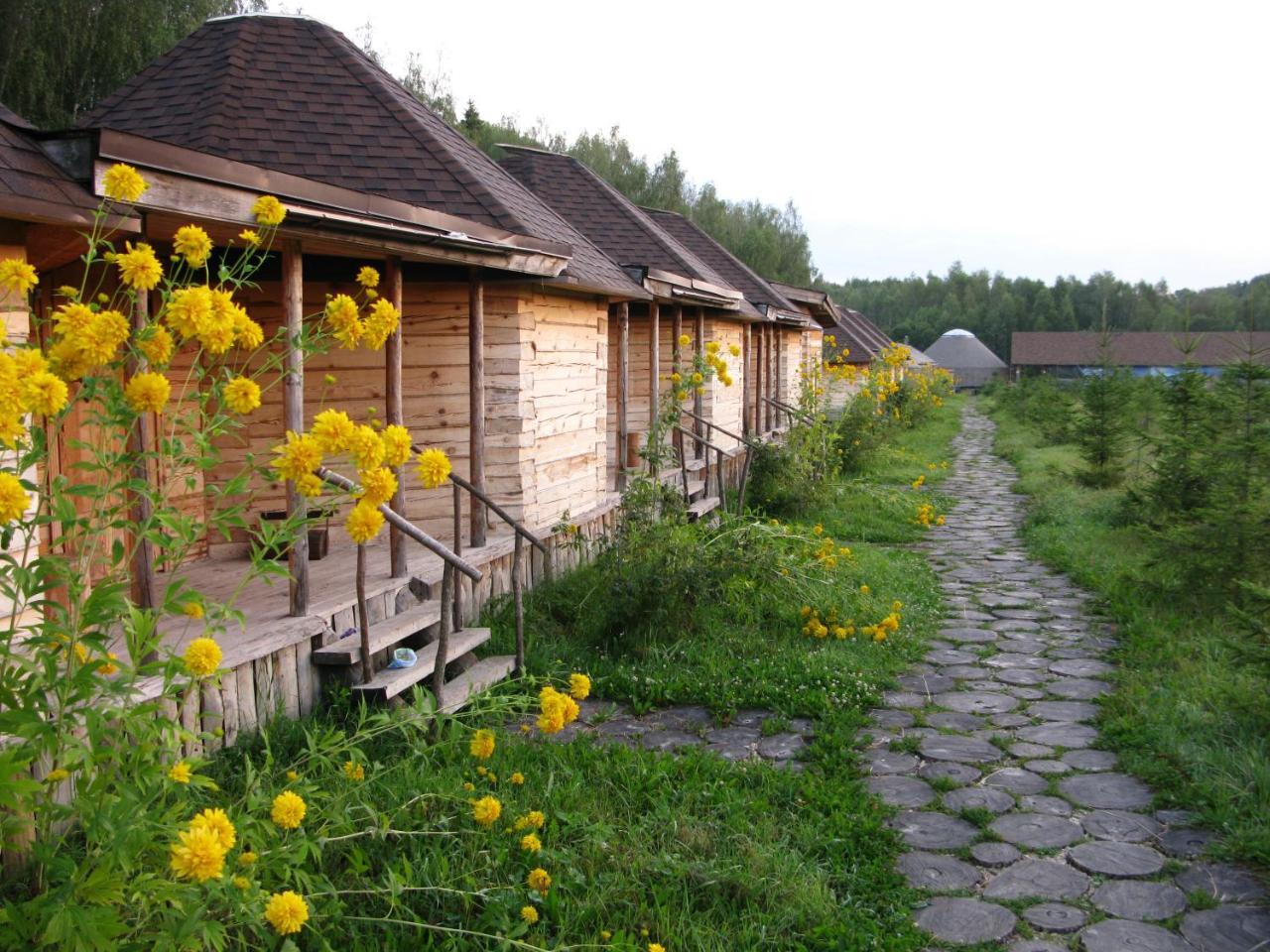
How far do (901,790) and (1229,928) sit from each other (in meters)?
1.47

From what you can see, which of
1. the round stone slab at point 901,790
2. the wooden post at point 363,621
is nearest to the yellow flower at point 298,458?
the wooden post at point 363,621

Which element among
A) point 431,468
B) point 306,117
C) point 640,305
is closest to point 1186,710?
point 431,468

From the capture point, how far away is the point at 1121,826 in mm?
4523

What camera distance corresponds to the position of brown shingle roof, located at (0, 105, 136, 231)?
3.53 m

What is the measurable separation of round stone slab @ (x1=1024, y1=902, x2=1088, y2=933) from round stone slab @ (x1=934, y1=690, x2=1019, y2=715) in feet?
7.16

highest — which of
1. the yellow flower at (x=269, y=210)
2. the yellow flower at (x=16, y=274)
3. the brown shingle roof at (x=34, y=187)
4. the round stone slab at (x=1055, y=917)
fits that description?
the brown shingle roof at (x=34, y=187)

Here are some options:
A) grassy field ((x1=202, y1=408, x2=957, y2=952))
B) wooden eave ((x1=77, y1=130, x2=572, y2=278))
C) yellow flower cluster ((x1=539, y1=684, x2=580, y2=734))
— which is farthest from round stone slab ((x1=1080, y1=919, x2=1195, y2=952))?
wooden eave ((x1=77, y1=130, x2=572, y2=278))

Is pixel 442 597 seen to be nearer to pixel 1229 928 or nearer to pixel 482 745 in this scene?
pixel 482 745

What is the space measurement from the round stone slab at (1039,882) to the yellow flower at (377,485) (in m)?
2.81

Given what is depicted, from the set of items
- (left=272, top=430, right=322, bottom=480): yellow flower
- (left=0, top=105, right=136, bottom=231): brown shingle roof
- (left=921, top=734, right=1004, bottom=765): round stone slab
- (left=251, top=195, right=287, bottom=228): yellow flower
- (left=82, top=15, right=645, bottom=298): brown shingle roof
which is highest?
(left=82, top=15, right=645, bottom=298): brown shingle roof

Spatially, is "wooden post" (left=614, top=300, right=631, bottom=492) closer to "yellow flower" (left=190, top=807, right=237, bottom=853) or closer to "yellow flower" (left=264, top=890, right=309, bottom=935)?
"yellow flower" (left=264, top=890, right=309, bottom=935)

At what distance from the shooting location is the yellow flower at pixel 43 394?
7.43 feet

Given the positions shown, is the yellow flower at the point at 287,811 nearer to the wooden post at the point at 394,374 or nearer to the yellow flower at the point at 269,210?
the yellow flower at the point at 269,210

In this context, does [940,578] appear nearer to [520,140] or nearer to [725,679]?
[725,679]
